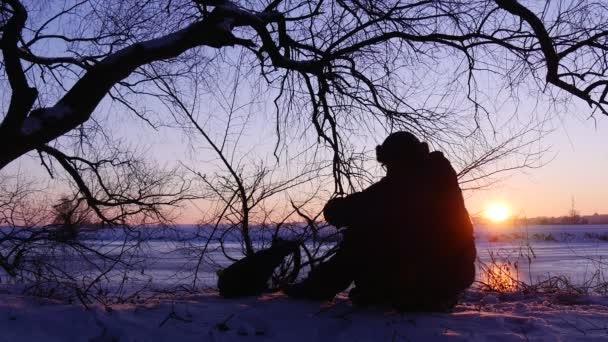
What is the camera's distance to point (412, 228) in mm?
3707

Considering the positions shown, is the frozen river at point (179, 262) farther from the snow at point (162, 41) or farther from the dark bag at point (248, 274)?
the snow at point (162, 41)

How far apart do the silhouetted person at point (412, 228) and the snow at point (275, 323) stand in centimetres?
20

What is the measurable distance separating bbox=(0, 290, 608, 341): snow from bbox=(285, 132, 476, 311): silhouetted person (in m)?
0.20

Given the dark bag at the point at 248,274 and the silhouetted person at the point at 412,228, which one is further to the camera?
the dark bag at the point at 248,274

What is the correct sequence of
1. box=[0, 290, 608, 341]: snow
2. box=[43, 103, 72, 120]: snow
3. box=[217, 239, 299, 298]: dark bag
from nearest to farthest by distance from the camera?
1. box=[0, 290, 608, 341]: snow
2. box=[43, 103, 72, 120]: snow
3. box=[217, 239, 299, 298]: dark bag

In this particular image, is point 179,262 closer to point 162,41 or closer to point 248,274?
point 248,274

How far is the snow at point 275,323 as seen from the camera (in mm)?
3156

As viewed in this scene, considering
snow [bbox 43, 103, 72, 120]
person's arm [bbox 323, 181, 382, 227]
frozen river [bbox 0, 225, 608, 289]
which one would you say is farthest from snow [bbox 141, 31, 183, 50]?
person's arm [bbox 323, 181, 382, 227]

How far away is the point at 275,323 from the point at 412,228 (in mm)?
1174

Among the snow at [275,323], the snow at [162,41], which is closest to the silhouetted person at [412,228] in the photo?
the snow at [275,323]

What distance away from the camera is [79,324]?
3270 millimetres

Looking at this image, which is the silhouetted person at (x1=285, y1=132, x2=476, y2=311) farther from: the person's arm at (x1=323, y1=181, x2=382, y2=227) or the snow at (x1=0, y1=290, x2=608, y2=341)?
the snow at (x1=0, y1=290, x2=608, y2=341)

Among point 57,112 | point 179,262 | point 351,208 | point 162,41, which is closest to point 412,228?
point 351,208

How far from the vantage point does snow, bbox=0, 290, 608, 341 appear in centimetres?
316
